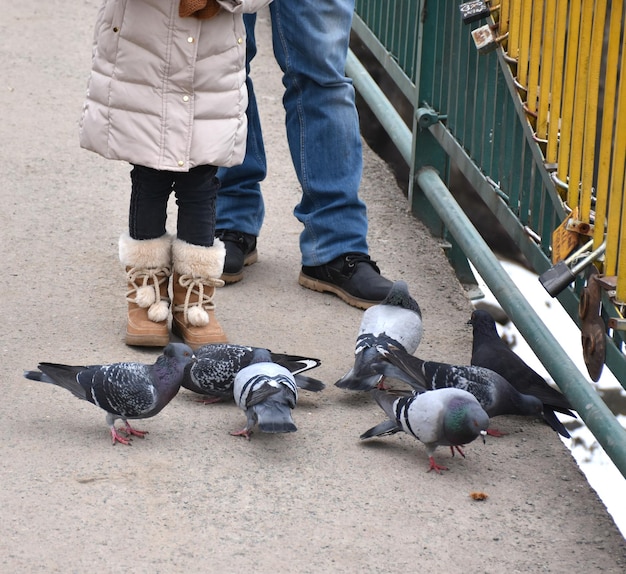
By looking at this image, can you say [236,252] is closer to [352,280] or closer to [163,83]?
[352,280]

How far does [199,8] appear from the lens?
10.9ft

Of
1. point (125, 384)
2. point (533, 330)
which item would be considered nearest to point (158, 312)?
point (125, 384)

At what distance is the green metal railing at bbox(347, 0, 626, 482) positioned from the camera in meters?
2.89

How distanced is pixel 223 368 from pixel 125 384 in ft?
1.15

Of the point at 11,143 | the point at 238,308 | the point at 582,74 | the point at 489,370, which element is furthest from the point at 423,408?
the point at 11,143

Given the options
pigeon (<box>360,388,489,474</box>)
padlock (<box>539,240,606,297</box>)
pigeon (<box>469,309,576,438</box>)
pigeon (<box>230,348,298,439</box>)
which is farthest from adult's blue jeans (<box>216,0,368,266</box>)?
padlock (<box>539,240,606,297</box>)

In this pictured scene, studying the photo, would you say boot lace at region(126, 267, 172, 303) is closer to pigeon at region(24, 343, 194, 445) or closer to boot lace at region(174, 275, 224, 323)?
boot lace at region(174, 275, 224, 323)

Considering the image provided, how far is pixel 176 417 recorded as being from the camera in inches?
133

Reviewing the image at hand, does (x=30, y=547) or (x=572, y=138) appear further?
(x=572, y=138)

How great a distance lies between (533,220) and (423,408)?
3.11ft

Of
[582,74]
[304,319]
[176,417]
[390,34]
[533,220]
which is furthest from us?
[390,34]

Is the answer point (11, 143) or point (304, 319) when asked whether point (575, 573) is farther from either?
point (11, 143)

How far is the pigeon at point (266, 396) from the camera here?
10.2 feet

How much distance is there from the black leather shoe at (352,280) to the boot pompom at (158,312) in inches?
31.2
